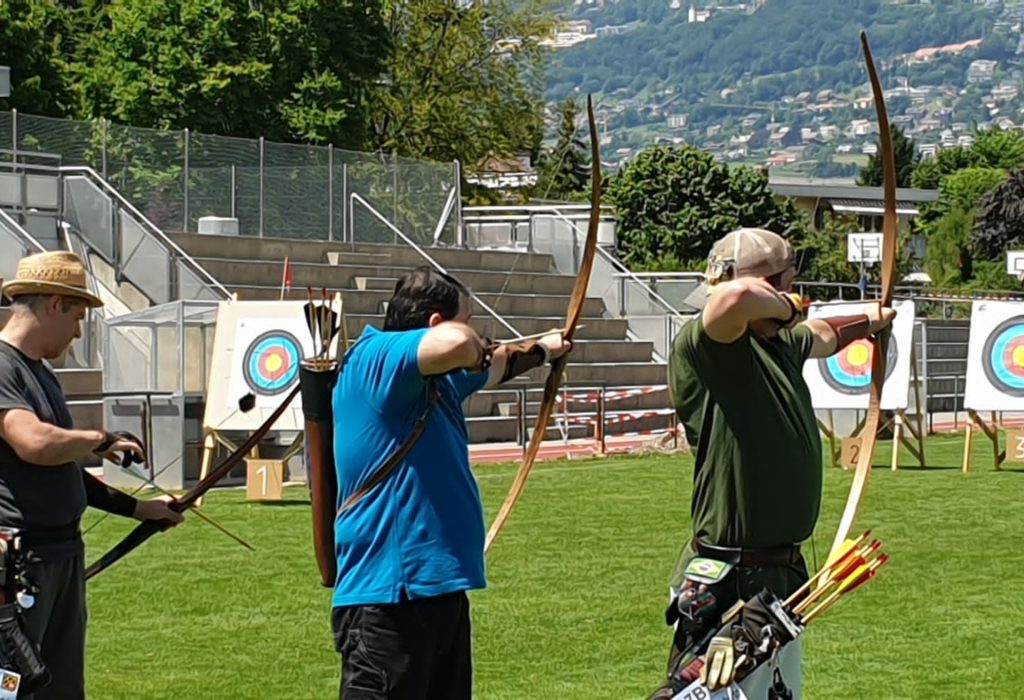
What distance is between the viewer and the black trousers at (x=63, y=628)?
5469 mm

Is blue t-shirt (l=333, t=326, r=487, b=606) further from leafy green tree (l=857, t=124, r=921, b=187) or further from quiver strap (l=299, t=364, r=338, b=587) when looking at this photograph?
leafy green tree (l=857, t=124, r=921, b=187)

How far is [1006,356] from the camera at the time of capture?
20547mm

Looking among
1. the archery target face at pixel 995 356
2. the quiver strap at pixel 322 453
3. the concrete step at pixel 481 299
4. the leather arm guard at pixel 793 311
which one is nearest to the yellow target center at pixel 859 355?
the archery target face at pixel 995 356

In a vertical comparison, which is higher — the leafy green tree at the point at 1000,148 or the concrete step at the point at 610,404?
the leafy green tree at the point at 1000,148

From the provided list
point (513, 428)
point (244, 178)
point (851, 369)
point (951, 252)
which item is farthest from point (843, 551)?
point (951, 252)

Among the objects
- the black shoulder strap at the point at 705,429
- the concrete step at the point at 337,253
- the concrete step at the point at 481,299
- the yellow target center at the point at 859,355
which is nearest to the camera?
the black shoulder strap at the point at 705,429

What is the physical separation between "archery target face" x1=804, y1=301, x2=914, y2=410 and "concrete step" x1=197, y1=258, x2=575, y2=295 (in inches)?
194

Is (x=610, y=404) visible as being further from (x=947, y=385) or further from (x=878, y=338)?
(x=878, y=338)

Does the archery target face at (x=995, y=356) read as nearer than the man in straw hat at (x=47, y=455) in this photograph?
No

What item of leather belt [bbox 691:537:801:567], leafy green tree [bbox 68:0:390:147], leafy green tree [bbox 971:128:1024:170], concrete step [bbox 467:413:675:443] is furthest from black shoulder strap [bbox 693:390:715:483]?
leafy green tree [bbox 971:128:1024:170]

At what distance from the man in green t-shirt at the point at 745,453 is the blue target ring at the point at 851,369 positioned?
1565 cm

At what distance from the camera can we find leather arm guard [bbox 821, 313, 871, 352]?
557 centimetres

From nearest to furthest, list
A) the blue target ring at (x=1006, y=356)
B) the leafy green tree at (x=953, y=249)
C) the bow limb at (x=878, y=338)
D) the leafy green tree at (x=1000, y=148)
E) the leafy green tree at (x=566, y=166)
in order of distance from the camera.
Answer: the bow limb at (x=878, y=338) < the blue target ring at (x=1006, y=356) < the leafy green tree at (x=953, y=249) < the leafy green tree at (x=566, y=166) < the leafy green tree at (x=1000, y=148)

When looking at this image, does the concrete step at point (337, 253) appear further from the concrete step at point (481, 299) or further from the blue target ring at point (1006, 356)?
the blue target ring at point (1006, 356)
